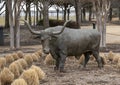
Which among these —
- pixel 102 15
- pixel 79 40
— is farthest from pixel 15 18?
pixel 79 40

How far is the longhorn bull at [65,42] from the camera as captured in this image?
10789 millimetres

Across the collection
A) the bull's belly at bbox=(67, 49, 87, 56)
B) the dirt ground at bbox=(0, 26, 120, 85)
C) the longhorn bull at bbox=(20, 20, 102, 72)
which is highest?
the longhorn bull at bbox=(20, 20, 102, 72)

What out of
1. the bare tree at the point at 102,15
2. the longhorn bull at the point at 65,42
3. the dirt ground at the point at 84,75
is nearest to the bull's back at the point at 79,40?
the longhorn bull at the point at 65,42

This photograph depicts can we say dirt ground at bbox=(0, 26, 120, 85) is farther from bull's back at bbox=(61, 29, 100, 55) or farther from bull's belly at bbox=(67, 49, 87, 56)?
bull's back at bbox=(61, 29, 100, 55)

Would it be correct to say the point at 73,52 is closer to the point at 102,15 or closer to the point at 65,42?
the point at 65,42

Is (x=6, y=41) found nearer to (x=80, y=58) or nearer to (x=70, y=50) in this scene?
(x=80, y=58)

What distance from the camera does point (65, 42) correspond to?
11.4 meters

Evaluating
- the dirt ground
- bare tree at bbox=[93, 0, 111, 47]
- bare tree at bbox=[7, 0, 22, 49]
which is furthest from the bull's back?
bare tree at bbox=[7, 0, 22, 49]

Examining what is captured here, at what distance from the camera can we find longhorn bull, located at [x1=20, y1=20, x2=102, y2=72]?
425 inches

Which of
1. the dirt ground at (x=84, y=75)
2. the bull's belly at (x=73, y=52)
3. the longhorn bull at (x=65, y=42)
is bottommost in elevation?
the dirt ground at (x=84, y=75)

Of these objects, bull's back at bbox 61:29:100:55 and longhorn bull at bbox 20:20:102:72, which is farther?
bull's back at bbox 61:29:100:55

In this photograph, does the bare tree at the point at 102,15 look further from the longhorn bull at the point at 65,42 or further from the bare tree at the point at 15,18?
the longhorn bull at the point at 65,42

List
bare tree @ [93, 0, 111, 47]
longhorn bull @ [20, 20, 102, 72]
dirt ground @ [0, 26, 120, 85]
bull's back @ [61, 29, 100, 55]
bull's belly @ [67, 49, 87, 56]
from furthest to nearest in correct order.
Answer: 1. bare tree @ [93, 0, 111, 47]
2. bull's belly @ [67, 49, 87, 56]
3. bull's back @ [61, 29, 100, 55]
4. longhorn bull @ [20, 20, 102, 72]
5. dirt ground @ [0, 26, 120, 85]

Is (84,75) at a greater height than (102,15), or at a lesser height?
lesser
